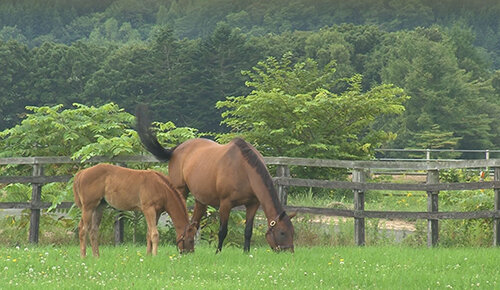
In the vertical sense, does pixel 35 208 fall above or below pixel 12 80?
below

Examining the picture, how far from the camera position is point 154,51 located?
77000mm

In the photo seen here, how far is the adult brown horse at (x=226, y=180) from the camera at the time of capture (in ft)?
41.5

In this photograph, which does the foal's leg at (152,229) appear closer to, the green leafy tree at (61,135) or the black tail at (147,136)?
the black tail at (147,136)

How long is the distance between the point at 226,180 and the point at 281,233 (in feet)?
3.97

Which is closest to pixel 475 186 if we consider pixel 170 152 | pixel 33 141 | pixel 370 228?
pixel 370 228

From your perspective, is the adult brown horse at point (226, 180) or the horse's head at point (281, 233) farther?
the adult brown horse at point (226, 180)

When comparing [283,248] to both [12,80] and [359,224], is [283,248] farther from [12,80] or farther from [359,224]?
[12,80]

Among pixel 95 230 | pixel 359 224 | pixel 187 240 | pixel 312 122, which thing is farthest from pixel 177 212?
pixel 312 122

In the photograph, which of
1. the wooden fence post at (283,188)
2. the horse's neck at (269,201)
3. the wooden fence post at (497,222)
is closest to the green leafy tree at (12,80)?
the wooden fence post at (283,188)

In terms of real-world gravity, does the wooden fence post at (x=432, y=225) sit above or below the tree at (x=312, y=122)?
below

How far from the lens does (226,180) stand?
13047 mm

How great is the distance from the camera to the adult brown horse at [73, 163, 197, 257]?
41.4 ft

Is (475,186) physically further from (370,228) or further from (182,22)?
(182,22)

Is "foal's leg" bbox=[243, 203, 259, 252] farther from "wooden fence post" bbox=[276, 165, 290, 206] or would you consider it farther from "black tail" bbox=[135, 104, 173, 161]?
"wooden fence post" bbox=[276, 165, 290, 206]
